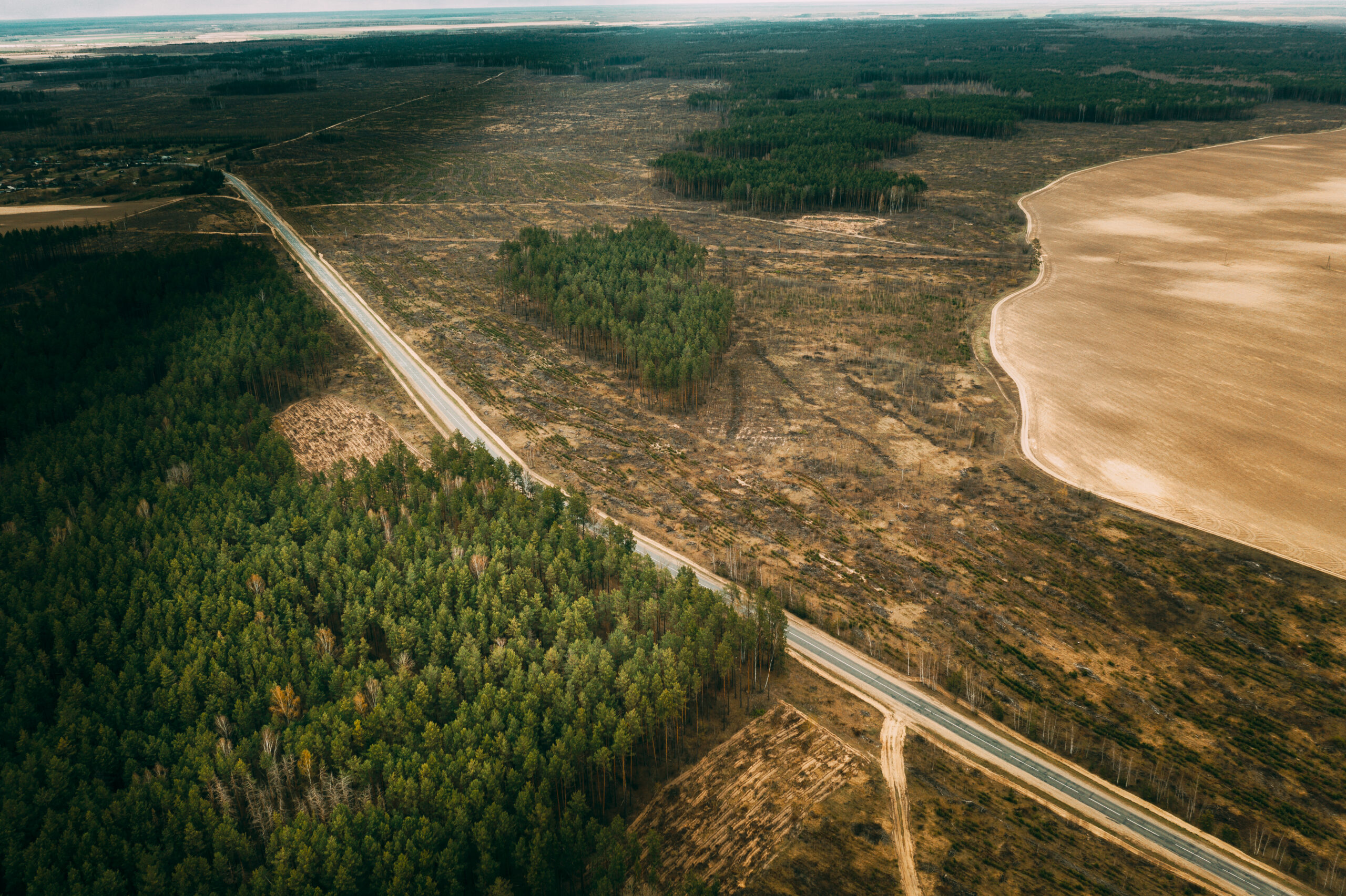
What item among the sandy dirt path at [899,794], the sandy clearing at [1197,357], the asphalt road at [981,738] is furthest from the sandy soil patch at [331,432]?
the sandy clearing at [1197,357]

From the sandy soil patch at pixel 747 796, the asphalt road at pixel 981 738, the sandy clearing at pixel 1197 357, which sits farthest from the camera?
the sandy clearing at pixel 1197 357

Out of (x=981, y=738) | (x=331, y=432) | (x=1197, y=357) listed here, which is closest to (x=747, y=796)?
(x=981, y=738)

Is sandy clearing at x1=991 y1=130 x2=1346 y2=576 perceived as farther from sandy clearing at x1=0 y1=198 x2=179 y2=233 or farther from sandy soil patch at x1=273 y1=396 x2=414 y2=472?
sandy clearing at x1=0 y1=198 x2=179 y2=233

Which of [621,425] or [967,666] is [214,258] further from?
[967,666]

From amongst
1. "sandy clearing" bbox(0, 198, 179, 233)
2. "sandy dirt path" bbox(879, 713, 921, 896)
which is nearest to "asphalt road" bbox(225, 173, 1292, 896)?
"sandy dirt path" bbox(879, 713, 921, 896)

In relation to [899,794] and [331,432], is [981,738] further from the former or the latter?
[331,432]

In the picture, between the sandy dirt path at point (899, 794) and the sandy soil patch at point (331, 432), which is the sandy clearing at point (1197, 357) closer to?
the sandy dirt path at point (899, 794)
